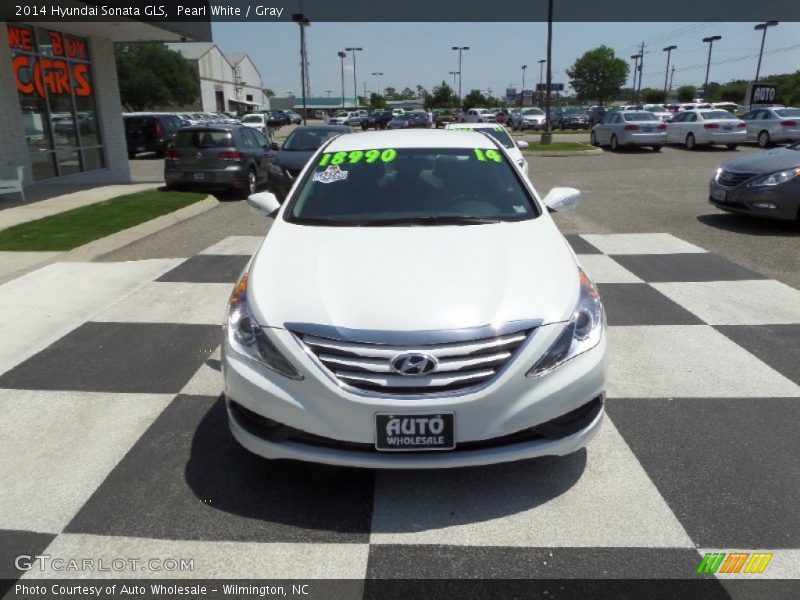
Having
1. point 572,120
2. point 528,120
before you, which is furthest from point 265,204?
point 572,120

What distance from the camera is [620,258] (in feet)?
25.2

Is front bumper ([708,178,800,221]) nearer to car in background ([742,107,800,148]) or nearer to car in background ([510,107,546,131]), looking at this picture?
car in background ([742,107,800,148])

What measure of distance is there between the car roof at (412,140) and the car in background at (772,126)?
78.8 feet

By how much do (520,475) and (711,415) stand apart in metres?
1.40

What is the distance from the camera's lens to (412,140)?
4875 mm

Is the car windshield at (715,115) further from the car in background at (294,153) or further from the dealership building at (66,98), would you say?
the dealership building at (66,98)

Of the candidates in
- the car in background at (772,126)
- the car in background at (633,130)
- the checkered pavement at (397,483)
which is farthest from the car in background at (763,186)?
the car in background at (772,126)

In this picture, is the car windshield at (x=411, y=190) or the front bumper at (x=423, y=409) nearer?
the front bumper at (x=423, y=409)

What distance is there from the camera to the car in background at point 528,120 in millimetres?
43312

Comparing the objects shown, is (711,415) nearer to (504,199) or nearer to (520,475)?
(520,475)

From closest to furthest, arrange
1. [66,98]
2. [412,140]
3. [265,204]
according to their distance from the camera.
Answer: [265,204] → [412,140] → [66,98]

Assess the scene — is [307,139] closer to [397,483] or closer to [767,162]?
[767,162]

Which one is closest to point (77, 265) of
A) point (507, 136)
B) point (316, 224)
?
point (316, 224)

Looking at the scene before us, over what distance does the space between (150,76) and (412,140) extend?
69072 mm
